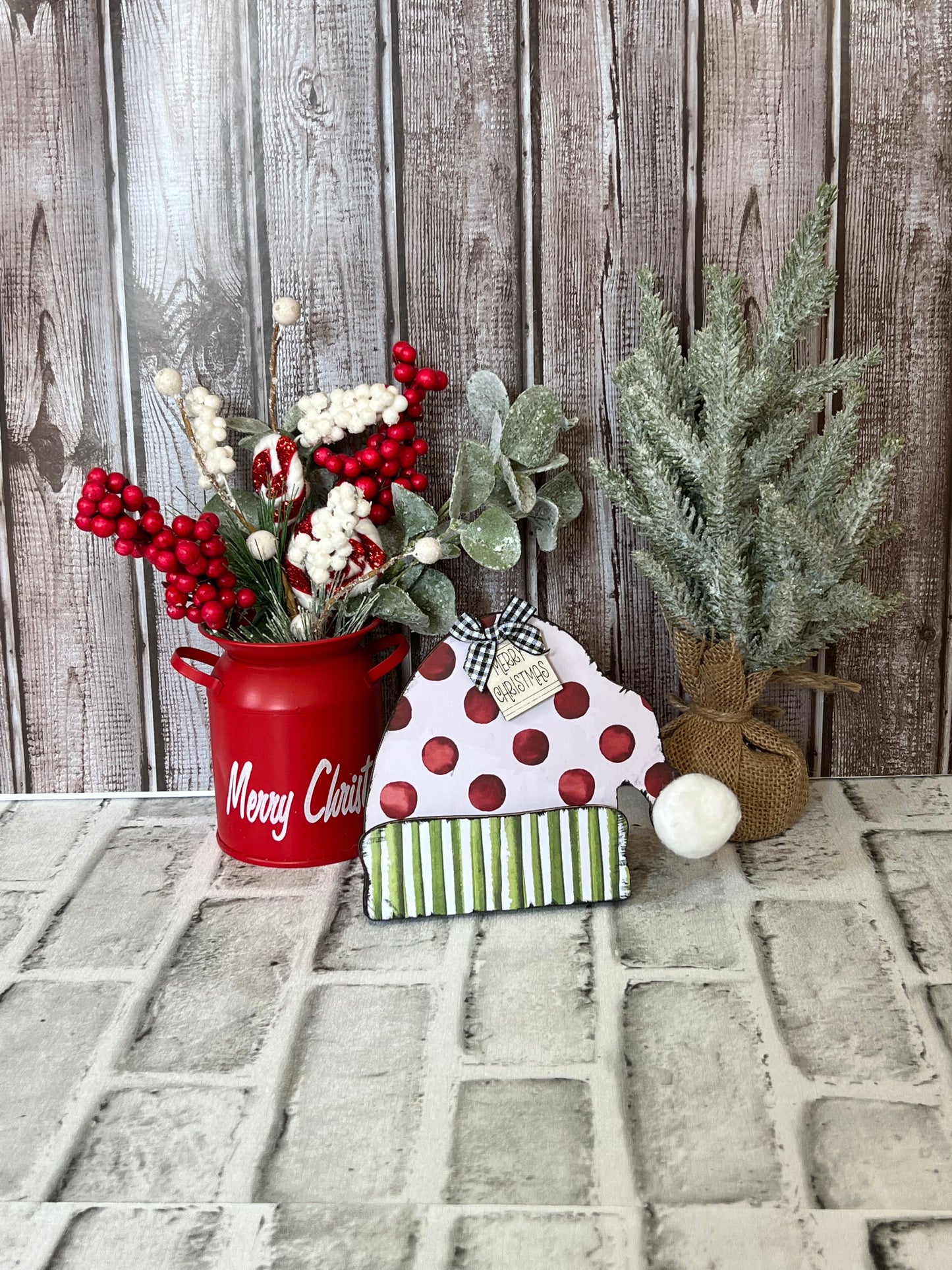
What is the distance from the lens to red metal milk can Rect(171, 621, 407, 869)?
4.54ft

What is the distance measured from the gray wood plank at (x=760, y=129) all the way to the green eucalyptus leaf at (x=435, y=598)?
0.47 metres

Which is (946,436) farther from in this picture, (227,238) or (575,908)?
(227,238)

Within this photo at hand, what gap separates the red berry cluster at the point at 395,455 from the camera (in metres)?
1.40

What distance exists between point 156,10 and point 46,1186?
129 centimetres

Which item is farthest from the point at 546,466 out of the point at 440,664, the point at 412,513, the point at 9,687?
the point at 9,687

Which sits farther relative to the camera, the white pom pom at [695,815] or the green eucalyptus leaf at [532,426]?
the green eucalyptus leaf at [532,426]

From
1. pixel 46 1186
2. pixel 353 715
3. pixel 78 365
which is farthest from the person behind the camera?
pixel 78 365

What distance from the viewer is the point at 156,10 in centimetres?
145

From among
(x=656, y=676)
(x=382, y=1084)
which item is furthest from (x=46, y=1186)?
(x=656, y=676)

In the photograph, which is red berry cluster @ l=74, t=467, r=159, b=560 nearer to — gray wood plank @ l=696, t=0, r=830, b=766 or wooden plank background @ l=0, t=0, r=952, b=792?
wooden plank background @ l=0, t=0, r=952, b=792

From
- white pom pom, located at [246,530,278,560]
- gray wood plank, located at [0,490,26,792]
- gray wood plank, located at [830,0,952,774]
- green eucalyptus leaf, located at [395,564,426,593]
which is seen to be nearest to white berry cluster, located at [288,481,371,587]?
white pom pom, located at [246,530,278,560]

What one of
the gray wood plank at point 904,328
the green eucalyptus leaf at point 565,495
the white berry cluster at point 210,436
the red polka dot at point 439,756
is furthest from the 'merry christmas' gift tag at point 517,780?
the gray wood plank at point 904,328

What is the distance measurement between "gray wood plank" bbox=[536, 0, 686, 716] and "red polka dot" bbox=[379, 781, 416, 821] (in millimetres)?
393

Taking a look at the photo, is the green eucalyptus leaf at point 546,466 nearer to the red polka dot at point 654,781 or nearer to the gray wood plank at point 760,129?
the gray wood plank at point 760,129
